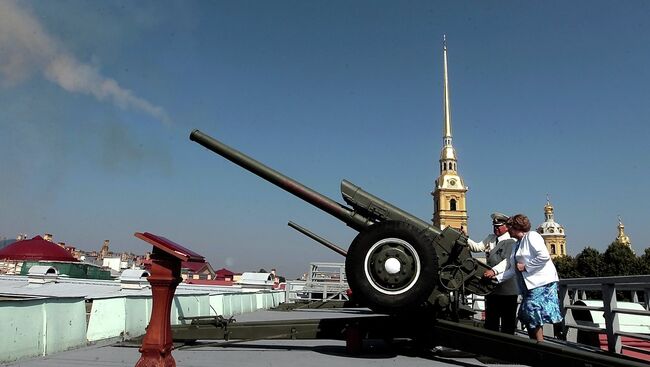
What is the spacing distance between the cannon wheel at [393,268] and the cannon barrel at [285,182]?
847 mm

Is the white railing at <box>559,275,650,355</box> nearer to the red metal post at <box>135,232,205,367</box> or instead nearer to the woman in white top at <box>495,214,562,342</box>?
the woman in white top at <box>495,214,562,342</box>

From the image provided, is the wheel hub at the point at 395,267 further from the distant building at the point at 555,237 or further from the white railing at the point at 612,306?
the distant building at the point at 555,237

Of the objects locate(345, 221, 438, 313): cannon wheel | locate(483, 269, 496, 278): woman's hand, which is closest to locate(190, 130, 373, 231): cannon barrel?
locate(345, 221, 438, 313): cannon wheel

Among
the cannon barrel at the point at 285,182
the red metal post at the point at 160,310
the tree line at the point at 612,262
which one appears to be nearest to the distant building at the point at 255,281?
the cannon barrel at the point at 285,182

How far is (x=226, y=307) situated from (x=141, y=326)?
180 inches

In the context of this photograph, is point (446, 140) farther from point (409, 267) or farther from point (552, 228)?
point (409, 267)

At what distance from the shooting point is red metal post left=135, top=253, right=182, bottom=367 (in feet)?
9.25

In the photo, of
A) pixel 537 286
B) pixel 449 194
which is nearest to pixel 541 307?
pixel 537 286

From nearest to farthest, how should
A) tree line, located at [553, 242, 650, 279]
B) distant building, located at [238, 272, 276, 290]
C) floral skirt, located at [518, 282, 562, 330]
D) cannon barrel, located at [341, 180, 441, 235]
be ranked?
floral skirt, located at [518, 282, 562, 330], cannon barrel, located at [341, 180, 441, 235], distant building, located at [238, 272, 276, 290], tree line, located at [553, 242, 650, 279]

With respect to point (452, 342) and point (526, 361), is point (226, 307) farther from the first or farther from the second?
point (526, 361)

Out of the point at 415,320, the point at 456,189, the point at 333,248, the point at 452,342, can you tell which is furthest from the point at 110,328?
the point at 456,189

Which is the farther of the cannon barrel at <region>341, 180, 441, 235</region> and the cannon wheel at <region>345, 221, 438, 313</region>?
the cannon barrel at <region>341, 180, 441, 235</region>

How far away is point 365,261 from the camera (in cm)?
445

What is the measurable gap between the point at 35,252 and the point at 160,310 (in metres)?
62.5
